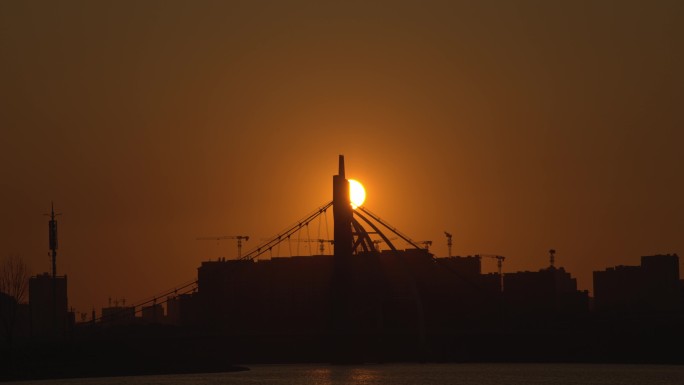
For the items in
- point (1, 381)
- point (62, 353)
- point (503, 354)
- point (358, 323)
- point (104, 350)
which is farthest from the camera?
point (503, 354)

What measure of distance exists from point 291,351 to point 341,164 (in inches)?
1523

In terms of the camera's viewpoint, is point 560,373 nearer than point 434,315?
Yes

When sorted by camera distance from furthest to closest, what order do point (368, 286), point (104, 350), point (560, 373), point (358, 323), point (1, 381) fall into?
point (368, 286)
point (358, 323)
point (560, 373)
point (104, 350)
point (1, 381)

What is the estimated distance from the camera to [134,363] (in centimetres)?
12519

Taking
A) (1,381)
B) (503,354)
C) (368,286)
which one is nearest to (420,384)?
(1,381)

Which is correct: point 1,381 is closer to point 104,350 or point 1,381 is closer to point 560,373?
point 104,350

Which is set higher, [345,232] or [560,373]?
[345,232]

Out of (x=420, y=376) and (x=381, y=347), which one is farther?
(x=381, y=347)

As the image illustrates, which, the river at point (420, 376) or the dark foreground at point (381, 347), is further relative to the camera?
the dark foreground at point (381, 347)

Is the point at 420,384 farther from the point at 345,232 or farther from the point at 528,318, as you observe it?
the point at 528,318

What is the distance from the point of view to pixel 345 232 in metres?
136

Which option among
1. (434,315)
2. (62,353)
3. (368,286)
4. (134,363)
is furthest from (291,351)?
(62,353)

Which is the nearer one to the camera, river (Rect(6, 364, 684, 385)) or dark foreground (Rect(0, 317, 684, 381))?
river (Rect(6, 364, 684, 385))

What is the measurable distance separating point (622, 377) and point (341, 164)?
115 feet
